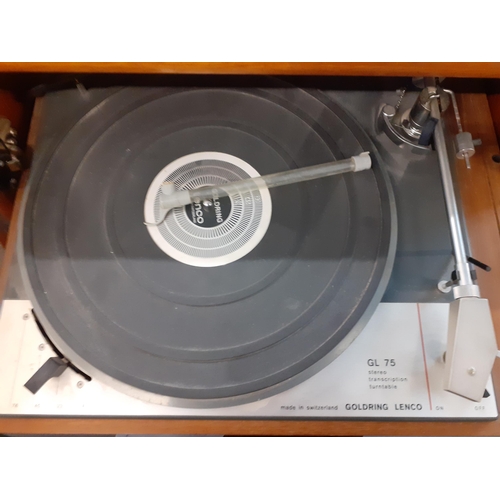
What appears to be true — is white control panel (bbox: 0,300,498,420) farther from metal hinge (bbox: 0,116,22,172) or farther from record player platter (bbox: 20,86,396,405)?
metal hinge (bbox: 0,116,22,172)

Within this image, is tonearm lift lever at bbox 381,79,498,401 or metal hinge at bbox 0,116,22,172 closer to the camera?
tonearm lift lever at bbox 381,79,498,401

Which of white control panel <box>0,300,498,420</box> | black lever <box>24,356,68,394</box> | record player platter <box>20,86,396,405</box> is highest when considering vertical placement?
record player platter <box>20,86,396,405</box>

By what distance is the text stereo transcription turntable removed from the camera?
0.55 metres

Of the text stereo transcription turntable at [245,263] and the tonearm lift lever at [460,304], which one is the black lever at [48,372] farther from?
the tonearm lift lever at [460,304]

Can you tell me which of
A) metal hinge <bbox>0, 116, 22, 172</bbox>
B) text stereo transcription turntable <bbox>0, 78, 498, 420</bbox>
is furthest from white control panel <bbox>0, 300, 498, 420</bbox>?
metal hinge <bbox>0, 116, 22, 172</bbox>

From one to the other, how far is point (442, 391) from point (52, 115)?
737mm

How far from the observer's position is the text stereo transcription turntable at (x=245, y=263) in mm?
546

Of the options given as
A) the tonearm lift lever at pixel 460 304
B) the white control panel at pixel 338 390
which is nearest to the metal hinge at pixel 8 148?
the white control panel at pixel 338 390

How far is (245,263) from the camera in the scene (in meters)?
0.61

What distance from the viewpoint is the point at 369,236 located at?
61 centimetres

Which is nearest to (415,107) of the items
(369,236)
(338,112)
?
(338,112)

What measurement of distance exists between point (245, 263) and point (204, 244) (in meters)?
0.07

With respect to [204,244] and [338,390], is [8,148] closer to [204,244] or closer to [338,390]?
[204,244]
